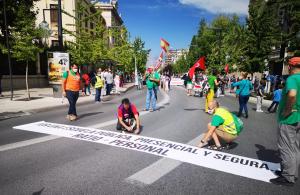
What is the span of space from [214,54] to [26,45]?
26239mm

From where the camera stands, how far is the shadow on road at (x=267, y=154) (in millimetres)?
5239

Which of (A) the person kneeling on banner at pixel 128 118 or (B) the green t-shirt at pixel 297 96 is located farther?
(A) the person kneeling on banner at pixel 128 118

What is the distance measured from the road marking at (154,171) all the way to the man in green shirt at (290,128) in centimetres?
169

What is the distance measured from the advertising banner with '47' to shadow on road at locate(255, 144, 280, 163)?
12.9 metres

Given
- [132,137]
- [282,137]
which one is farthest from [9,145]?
[282,137]

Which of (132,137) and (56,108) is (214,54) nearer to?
(56,108)

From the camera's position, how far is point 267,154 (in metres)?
5.57

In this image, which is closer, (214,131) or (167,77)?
(214,131)

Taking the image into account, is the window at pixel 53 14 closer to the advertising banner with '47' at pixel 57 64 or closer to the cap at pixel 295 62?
the advertising banner with '47' at pixel 57 64

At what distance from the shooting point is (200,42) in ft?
190

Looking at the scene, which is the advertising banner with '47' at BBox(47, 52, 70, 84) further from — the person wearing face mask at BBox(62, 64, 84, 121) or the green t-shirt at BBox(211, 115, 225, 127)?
the green t-shirt at BBox(211, 115, 225, 127)

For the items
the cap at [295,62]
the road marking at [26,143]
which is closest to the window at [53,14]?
the road marking at [26,143]

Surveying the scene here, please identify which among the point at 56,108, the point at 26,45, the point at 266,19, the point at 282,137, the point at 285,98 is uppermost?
the point at 266,19

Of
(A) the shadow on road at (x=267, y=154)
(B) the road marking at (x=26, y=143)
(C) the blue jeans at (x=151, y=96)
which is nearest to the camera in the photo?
(A) the shadow on road at (x=267, y=154)
